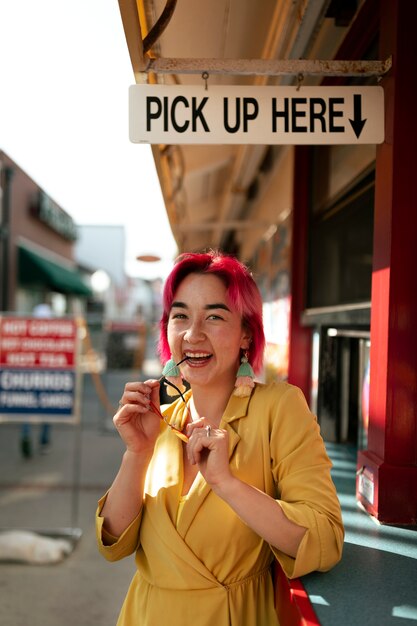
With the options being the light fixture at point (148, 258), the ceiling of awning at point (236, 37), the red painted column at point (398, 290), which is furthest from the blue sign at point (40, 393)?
the light fixture at point (148, 258)

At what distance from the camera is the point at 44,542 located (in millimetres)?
4234

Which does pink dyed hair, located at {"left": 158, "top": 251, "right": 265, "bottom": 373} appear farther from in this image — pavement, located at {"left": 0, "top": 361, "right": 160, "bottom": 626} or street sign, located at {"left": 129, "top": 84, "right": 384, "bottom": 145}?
pavement, located at {"left": 0, "top": 361, "right": 160, "bottom": 626}

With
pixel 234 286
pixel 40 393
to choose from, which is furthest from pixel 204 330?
pixel 40 393

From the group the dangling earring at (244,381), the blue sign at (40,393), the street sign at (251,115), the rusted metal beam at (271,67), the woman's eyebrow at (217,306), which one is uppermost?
the rusted metal beam at (271,67)

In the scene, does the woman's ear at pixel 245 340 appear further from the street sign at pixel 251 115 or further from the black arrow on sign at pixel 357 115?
the black arrow on sign at pixel 357 115

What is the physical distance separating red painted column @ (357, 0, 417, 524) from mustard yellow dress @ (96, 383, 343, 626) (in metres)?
0.55

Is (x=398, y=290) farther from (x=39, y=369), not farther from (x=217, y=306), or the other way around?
(x=39, y=369)

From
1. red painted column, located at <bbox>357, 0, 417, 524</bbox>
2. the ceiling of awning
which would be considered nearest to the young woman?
red painted column, located at <bbox>357, 0, 417, 524</bbox>

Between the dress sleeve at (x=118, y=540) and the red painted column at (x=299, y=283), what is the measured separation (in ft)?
8.13

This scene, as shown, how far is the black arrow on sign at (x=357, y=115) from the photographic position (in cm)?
201

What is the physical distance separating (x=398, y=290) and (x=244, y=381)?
0.70 meters

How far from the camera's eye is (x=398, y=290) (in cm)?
196

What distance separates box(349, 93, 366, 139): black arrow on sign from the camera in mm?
2014

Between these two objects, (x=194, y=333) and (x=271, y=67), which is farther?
(x=271, y=67)
